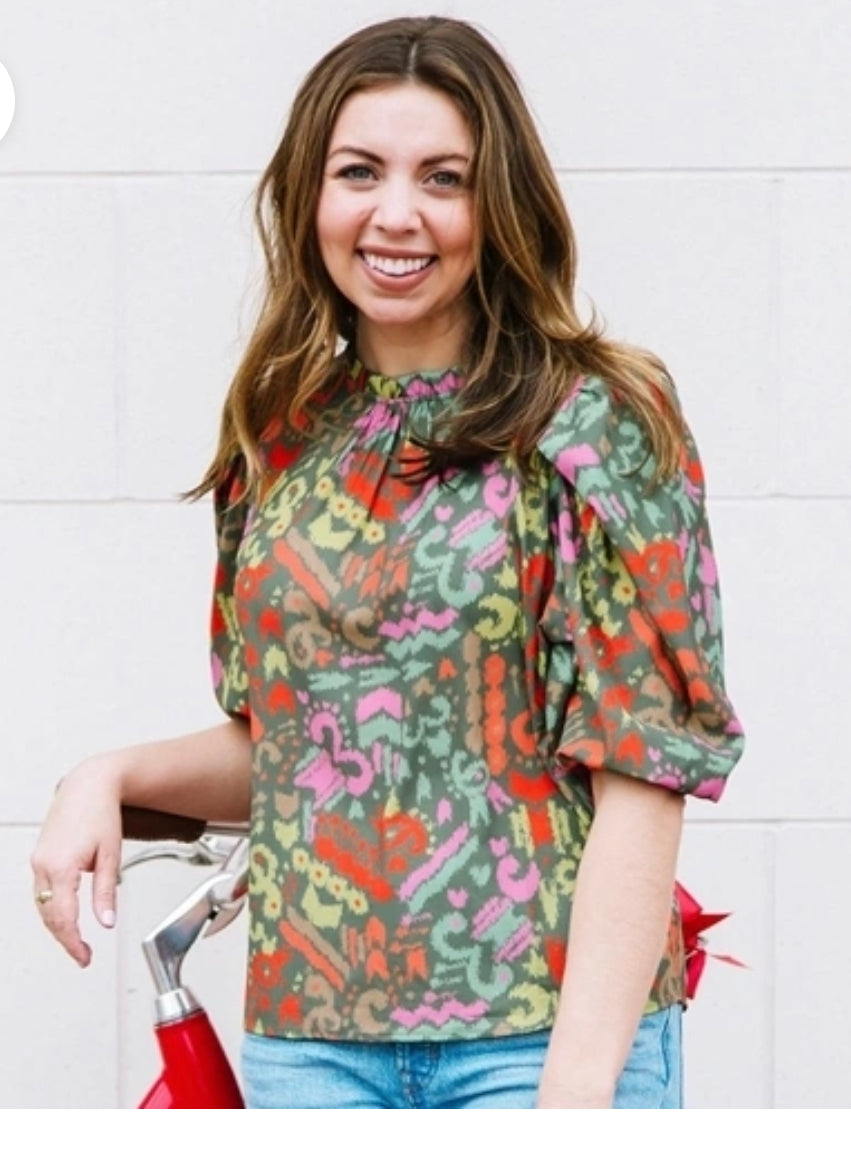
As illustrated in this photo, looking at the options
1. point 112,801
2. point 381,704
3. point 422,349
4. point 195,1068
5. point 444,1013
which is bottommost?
point 195,1068

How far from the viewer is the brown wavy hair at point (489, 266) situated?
2.17 metres

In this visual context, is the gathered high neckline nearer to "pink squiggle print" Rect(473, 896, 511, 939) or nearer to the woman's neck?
the woman's neck

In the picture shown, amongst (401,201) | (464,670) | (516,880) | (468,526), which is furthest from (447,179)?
(516,880)

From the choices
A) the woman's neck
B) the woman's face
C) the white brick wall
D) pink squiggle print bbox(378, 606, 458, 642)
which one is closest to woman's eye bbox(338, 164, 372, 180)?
the woman's face

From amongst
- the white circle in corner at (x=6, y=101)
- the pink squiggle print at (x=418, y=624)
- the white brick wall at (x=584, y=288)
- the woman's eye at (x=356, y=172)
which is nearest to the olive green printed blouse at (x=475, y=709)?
the pink squiggle print at (x=418, y=624)

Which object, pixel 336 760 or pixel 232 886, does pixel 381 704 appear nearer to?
pixel 336 760

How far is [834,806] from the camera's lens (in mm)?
3402

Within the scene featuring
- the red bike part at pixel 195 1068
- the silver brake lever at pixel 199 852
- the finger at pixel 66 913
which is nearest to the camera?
the finger at pixel 66 913

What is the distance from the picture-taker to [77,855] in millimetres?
2205

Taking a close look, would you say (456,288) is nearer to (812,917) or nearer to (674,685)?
(674,685)

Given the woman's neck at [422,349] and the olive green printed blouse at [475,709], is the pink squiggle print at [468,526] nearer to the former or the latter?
the olive green printed blouse at [475,709]

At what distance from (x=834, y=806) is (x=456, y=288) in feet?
4.45

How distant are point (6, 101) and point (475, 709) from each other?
1.46 m
